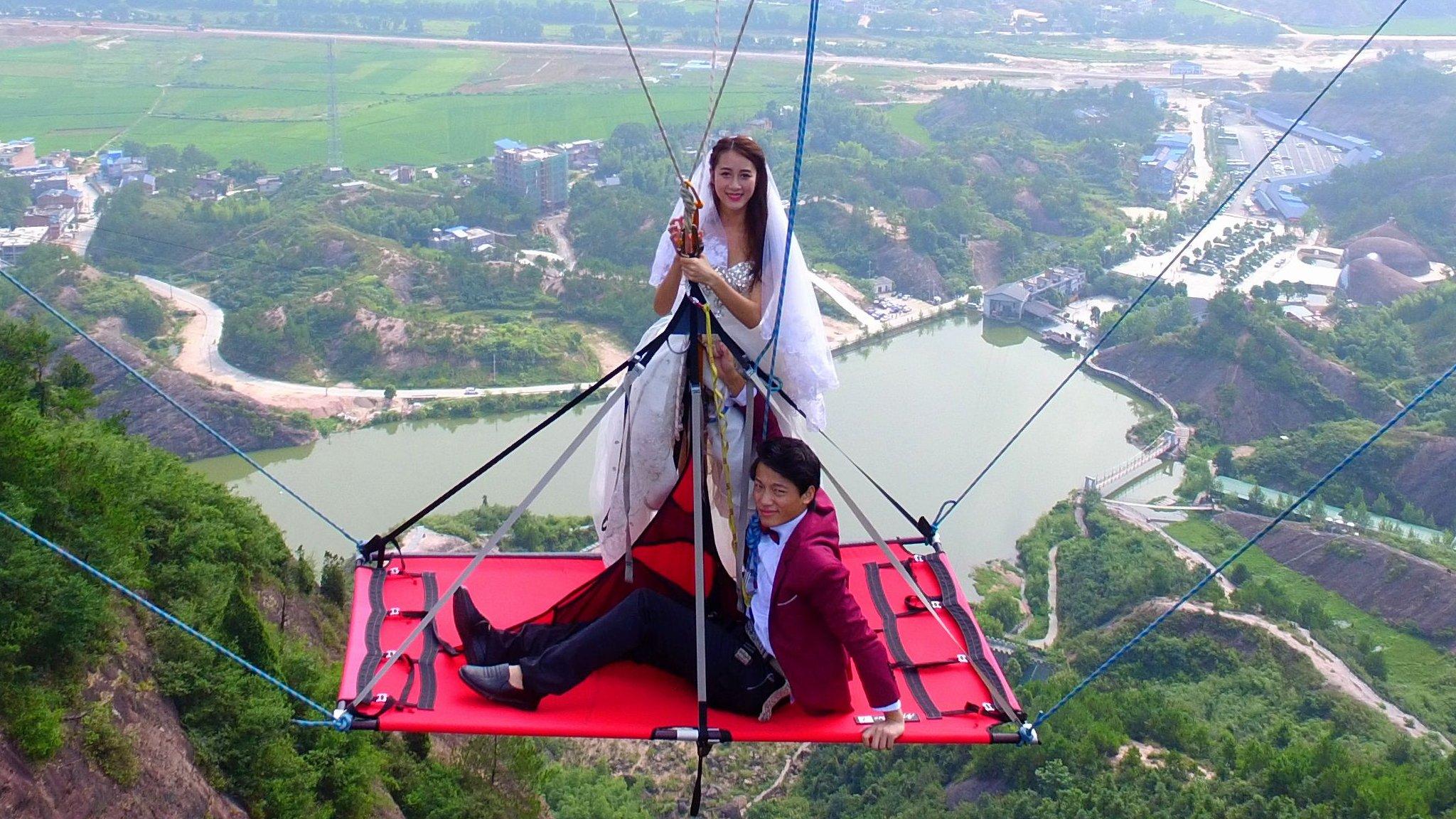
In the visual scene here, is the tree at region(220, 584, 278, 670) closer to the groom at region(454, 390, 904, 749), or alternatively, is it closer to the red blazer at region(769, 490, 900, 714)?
the groom at region(454, 390, 904, 749)

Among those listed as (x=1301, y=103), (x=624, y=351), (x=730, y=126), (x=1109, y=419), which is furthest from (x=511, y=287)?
(x=1301, y=103)

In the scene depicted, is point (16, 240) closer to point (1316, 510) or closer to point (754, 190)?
point (1316, 510)

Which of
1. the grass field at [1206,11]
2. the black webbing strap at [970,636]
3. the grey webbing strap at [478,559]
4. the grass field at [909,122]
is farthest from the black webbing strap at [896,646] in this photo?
the grass field at [1206,11]

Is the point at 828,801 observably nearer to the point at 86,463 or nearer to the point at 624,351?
the point at 86,463

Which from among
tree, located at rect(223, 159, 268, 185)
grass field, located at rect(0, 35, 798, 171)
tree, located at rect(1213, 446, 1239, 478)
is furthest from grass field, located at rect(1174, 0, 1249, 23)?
tree, located at rect(1213, 446, 1239, 478)

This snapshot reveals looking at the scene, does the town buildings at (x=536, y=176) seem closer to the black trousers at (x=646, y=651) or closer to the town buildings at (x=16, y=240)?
the town buildings at (x=16, y=240)
